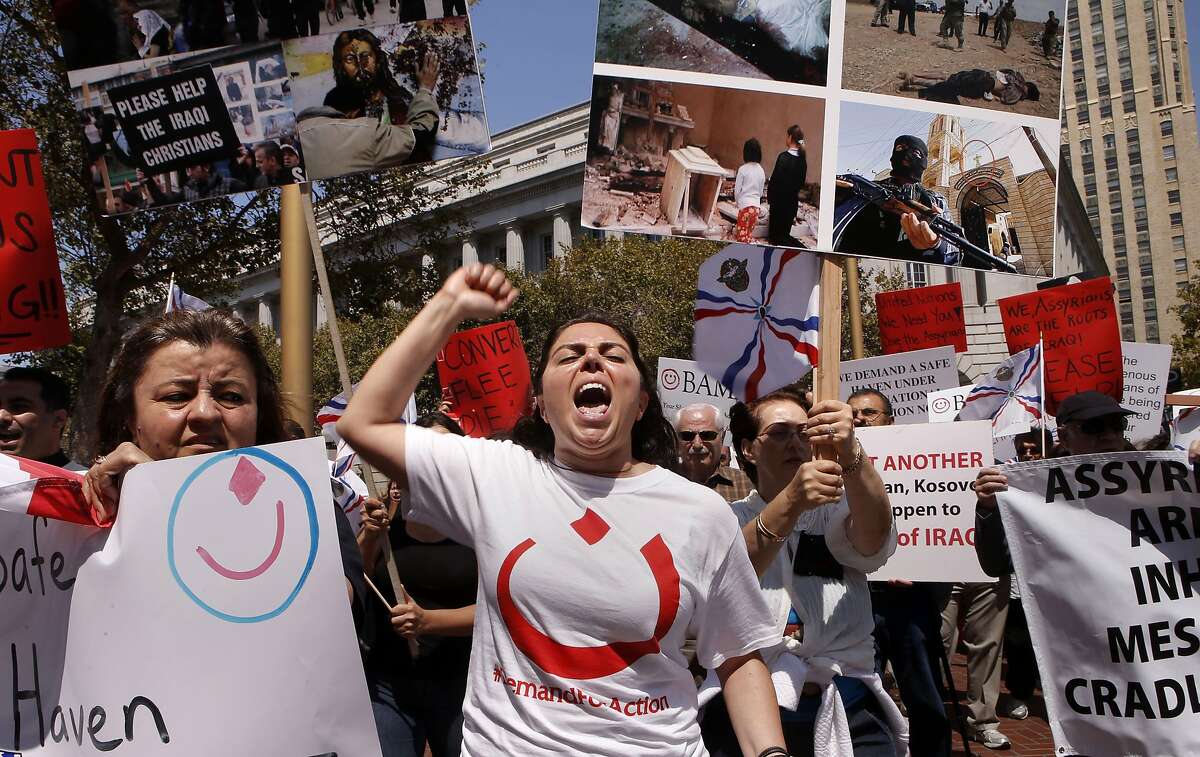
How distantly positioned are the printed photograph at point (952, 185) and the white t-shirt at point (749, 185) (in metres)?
0.27

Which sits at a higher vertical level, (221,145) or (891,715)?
(221,145)

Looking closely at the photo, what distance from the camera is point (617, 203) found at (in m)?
3.80

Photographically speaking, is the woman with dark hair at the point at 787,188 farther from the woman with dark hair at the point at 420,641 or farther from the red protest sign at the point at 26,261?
the red protest sign at the point at 26,261

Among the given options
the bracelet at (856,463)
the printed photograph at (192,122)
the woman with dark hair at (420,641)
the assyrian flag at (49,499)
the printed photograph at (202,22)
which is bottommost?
the woman with dark hair at (420,641)

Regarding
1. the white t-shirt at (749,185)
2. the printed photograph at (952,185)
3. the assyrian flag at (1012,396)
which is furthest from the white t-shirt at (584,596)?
the assyrian flag at (1012,396)

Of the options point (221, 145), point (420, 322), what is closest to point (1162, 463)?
point (420, 322)

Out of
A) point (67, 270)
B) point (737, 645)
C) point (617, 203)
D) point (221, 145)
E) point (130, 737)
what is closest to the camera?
point (130, 737)

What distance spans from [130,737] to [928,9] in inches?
132

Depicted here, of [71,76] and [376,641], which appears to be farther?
[376,641]

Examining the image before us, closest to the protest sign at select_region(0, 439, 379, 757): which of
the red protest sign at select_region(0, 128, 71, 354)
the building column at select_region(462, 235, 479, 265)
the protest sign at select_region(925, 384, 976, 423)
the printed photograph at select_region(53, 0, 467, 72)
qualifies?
the red protest sign at select_region(0, 128, 71, 354)

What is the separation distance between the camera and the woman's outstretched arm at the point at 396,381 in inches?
93.0

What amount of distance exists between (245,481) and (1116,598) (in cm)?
245

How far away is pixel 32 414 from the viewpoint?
414cm

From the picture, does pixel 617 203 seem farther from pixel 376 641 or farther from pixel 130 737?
pixel 130 737
